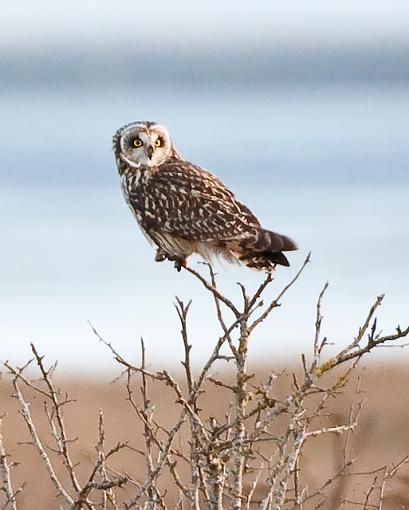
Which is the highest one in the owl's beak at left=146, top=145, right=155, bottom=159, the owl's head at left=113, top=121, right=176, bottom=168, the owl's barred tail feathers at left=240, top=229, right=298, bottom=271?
the owl's head at left=113, top=121, right=176, bottom=168

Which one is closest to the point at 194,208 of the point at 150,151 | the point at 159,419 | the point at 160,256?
the point at 160,256

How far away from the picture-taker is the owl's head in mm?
5727

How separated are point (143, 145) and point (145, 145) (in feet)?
0.06

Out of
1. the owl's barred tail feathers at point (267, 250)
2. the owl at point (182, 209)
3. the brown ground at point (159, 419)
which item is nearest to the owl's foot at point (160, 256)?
the owl at point (182, 209)

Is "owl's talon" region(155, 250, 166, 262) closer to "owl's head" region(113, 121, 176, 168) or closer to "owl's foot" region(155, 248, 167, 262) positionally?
"owl's foot" region(155, 248, 167, 262)

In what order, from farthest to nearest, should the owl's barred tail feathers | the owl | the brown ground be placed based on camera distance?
1. the brown ground
2. the owl
3. the owl's barred tail feathers

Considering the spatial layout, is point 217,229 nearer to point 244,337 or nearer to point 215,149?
point 244,337

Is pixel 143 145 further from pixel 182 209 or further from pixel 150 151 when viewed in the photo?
pixel 182 209

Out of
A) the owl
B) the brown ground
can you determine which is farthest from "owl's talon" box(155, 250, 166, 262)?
the brown ground

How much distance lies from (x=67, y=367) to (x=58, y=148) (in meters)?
20.1

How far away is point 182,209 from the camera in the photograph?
5.44 metres

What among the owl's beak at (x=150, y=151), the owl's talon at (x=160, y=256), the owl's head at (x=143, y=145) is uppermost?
the owl's head at (x=143, y=145)

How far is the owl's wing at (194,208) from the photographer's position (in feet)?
17.3

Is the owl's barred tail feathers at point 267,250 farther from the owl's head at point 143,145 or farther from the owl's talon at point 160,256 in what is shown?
the owl's head at point 143,145
